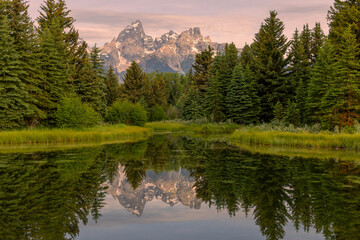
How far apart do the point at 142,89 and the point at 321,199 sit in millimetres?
77431

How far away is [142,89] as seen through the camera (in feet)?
279

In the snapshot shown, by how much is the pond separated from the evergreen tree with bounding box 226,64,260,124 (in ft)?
102

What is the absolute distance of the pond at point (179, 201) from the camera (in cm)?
750

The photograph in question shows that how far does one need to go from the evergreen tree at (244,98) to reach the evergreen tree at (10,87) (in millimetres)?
29778

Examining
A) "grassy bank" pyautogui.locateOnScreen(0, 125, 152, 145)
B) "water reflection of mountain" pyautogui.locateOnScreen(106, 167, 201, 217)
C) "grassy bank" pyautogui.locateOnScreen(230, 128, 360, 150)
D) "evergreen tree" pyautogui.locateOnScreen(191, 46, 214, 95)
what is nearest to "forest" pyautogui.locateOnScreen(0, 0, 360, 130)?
"grassy bank" pyautogui.locateOnScreen(0, 125, 152, 145)

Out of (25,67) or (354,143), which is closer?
(354,143)

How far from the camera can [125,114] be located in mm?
57219

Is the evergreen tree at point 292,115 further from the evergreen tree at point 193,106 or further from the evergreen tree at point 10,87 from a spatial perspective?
the evergreen tree at point 10,87

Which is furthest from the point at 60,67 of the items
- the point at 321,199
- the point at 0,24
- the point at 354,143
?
the point at 321,199

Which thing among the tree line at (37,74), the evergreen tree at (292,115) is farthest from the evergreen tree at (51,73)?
the evergreen tree at (292,115)

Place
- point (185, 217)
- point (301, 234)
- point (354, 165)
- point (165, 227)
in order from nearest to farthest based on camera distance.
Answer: point (301, 234) → point (165, 227) → point (185, 217) → point (354, 165)

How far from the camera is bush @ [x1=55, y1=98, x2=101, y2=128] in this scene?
34.9m

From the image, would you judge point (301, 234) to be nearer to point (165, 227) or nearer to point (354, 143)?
point (165, 227)

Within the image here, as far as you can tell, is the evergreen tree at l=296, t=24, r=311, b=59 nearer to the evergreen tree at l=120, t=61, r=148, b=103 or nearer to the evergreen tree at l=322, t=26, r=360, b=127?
the evergreen tree at l=322, t=26, r=360, b=127
